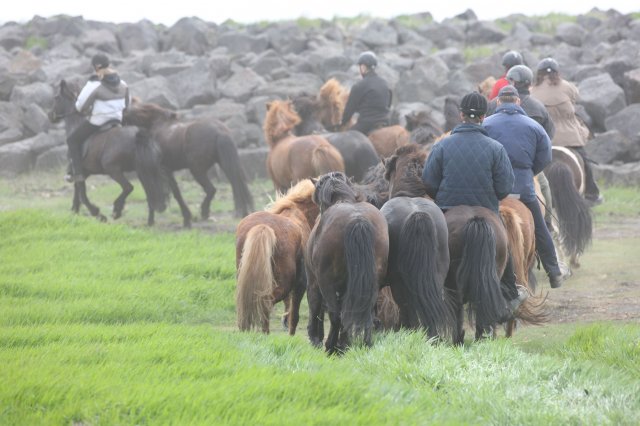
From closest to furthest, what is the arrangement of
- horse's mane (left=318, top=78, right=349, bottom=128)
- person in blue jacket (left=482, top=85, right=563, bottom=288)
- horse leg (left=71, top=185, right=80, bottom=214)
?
person in blue jacket (left=482, top=85, right=563, bottom=288), horse's mane (left=318, top=78, right=349, bottom=128), horse leg (left=71, top=185, right=80, bottom=214)

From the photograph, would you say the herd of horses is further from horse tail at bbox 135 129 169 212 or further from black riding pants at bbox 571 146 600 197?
horse tail at bbox 135 129 169 212

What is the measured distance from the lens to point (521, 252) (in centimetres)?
970

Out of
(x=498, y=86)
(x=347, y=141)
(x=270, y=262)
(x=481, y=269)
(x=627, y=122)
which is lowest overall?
(x=627, y=122)

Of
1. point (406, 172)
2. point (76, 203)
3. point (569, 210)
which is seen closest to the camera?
point (406, 172)

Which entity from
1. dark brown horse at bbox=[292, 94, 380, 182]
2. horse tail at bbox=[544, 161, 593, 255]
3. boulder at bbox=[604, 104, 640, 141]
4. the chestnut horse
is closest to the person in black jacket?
the chestnut horse

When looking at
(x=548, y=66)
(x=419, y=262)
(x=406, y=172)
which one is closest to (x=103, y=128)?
(x=548, y=66)

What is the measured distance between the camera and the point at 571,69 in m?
26.4

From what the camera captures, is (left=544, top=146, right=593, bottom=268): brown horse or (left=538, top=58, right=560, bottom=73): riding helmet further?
(left=538, top=58, right=560, bottom=73): riding helmet

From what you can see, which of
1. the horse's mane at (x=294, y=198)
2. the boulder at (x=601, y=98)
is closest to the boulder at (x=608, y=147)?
the boulder at (x=601, y=98)

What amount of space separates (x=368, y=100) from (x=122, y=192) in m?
4.46

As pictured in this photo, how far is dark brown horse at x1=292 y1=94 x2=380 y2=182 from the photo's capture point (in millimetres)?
15711

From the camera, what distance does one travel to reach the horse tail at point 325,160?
15.1m

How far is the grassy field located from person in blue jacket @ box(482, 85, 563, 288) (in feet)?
4.22

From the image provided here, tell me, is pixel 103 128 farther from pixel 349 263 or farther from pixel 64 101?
pixel 349 263
